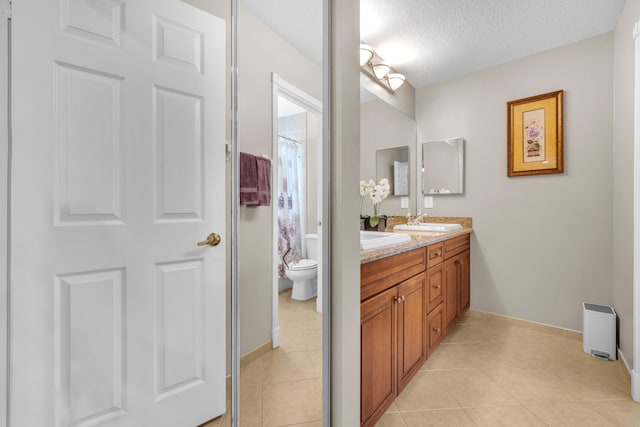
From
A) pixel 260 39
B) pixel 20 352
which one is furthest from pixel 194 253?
pixel 260 39

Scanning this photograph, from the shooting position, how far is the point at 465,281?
8.82 feet

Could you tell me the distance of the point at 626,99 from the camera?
5.95 feet

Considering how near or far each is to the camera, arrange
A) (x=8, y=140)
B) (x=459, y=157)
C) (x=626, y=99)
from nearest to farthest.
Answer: (x=8, y=140), (x=626, y=99), (x=459, y=157)

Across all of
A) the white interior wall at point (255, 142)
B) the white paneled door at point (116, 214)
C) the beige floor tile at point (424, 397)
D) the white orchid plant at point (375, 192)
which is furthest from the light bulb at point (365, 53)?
the beige floor tile at point (424, 397)

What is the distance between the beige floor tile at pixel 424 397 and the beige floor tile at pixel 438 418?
4 centimetres

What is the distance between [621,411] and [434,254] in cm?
123

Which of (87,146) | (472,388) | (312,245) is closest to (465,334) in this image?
(472,388)

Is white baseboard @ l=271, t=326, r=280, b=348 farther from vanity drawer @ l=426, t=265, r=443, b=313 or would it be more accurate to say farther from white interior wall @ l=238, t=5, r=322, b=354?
vanity drawer @ l=426, t=265, r=443, b=313

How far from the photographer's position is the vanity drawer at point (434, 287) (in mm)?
1873

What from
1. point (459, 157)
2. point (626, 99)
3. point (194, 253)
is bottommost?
point (194, 253)

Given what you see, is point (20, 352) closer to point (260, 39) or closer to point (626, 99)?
point (260, 39)

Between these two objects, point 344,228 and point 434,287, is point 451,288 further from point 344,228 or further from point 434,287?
point 344,228

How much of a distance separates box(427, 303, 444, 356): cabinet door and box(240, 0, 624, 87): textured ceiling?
2101 millimetres

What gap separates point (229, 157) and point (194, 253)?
12.7 inches
